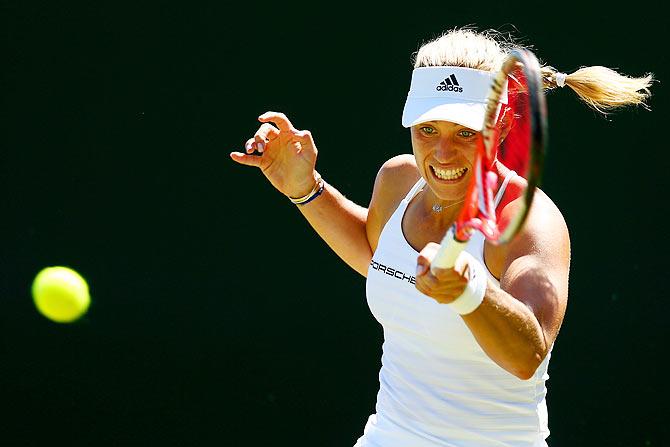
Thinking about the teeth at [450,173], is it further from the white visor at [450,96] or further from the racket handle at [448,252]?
the racket handle at [448,252]

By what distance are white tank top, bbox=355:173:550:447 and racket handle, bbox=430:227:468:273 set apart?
520mm

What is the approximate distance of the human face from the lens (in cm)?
217

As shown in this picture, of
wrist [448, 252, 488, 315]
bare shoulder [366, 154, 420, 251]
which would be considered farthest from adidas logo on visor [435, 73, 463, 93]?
wrist [448, 252, 488, 315]

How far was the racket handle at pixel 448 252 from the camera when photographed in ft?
5.54

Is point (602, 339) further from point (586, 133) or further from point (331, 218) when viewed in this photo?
point (331, 218)

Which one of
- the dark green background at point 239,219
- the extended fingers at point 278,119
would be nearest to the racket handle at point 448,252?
the extended fingers at point 278,119

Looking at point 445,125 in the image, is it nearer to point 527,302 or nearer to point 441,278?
point 527,302

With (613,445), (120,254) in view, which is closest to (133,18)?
(120,254)

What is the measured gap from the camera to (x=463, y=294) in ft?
5.83

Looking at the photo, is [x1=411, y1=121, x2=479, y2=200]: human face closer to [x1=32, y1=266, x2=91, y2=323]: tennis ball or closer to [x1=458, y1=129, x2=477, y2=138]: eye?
[x1=458, y1=129, x2=477, y2=138]: eye

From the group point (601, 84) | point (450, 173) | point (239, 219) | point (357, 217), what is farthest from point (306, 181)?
point (239, 219)

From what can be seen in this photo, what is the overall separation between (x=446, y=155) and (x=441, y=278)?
19.1 inches

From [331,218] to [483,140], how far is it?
95cm

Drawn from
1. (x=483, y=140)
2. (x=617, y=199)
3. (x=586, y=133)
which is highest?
(x=483, y=140)
